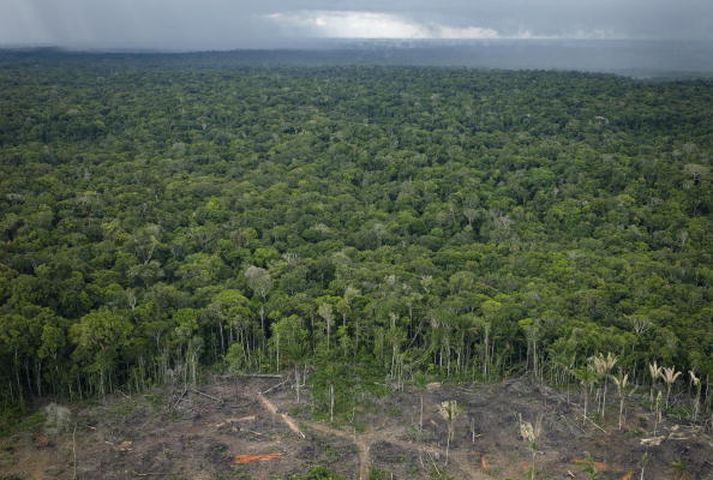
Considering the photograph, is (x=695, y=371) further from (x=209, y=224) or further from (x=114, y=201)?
(x=114, y=201)

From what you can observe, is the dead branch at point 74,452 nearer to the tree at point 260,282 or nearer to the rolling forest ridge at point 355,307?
the rolling forest ridge at point 355,307

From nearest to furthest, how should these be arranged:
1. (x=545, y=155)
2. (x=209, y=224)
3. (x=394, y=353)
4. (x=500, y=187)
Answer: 1. (x=394, y=353)
2. (x=209, y=224)
3. (x=500, y=187)
4. (x=545, y=155)

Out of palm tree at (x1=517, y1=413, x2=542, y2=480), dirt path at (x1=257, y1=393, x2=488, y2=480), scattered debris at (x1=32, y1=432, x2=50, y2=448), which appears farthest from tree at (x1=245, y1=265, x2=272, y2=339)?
palm tree at (x1=517, y1=413, x2=542, y2=480)

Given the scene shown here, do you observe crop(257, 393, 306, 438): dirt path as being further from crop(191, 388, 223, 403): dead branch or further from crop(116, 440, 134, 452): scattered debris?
crop(116, 440, 134, 452): scattered debris

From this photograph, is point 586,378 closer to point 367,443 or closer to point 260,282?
point 367,443

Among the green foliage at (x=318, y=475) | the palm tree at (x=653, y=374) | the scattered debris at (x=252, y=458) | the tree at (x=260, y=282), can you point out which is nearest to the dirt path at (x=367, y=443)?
the green foliage at (x=318, y=475)

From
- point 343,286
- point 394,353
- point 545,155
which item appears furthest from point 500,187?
point 394,353

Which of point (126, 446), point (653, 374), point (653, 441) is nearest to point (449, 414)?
point (653, 441)
